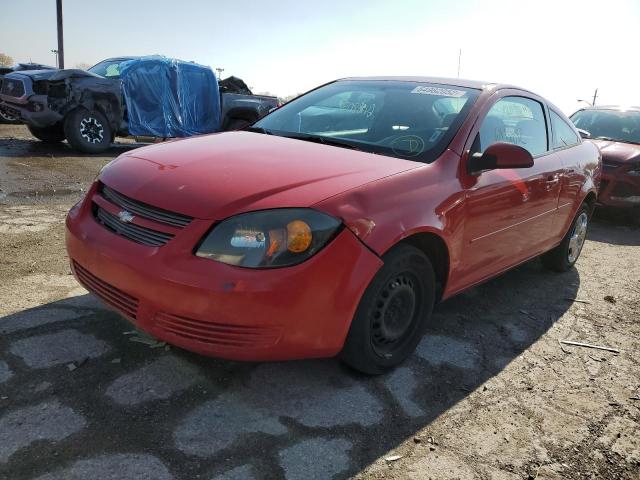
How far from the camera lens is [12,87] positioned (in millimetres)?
9133

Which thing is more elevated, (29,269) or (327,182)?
(327,182)

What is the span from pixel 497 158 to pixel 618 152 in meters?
5.39

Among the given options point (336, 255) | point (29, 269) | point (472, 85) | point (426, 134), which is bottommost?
point (29, 269)

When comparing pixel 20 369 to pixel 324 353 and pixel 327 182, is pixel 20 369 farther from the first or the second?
pixel 327 182

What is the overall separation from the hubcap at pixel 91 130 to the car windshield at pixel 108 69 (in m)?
1.52

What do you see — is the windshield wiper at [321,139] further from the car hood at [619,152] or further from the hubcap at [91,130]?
the hubcap at [91,130]

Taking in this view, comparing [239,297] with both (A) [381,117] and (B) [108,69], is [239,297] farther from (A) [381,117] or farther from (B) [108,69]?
(B) [108,69]

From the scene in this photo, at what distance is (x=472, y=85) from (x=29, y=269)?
130 inches

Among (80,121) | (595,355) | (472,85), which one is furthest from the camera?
(80,121)

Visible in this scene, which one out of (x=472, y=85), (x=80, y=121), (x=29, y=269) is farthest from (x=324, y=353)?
(x=80, y=121)

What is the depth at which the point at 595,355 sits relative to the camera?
3387 mm

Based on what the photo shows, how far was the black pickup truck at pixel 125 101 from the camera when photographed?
9055 mm

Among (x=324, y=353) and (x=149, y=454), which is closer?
(x=149, y=454)

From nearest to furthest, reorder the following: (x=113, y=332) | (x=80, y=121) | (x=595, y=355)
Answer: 1. (x=113, y=332)
2. (x=595, y=355)
3. (x=80, y=121)
